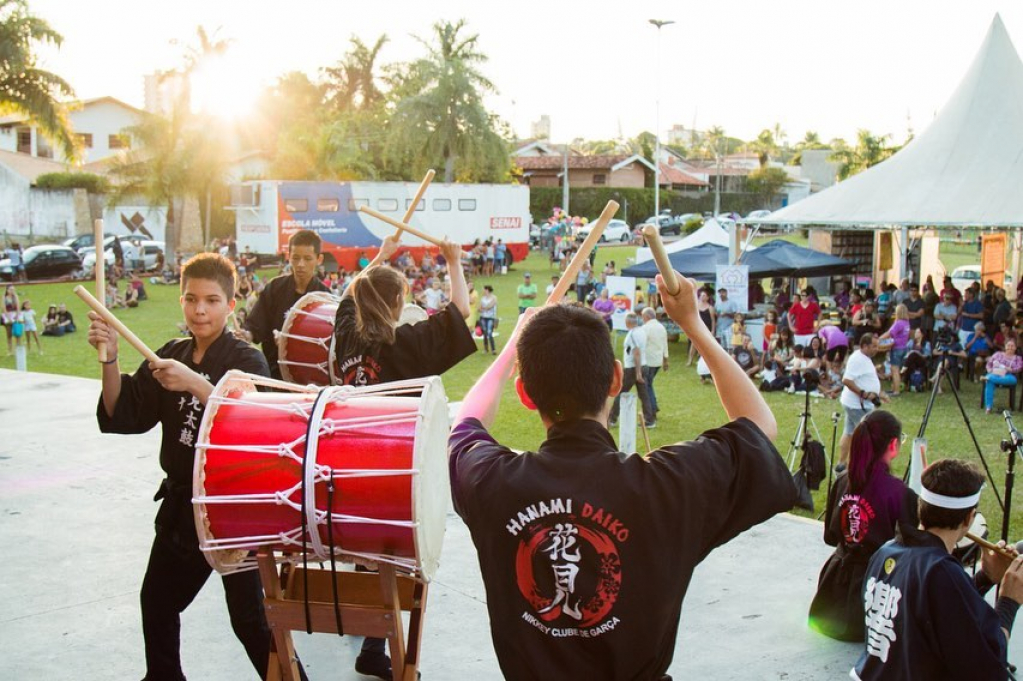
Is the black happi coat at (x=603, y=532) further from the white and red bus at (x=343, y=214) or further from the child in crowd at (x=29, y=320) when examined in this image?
the white and red bus at (x=343, y=214)

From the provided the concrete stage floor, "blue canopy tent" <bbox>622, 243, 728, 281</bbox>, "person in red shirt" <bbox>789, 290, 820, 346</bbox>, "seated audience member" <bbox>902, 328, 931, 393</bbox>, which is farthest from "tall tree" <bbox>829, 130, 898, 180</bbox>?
the concrete stage floor

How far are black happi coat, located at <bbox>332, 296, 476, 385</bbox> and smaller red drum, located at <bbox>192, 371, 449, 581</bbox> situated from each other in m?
1.37

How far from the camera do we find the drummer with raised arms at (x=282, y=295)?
661 centimetres

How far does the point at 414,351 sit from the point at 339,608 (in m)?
1.63

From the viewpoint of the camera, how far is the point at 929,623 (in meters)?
3.44

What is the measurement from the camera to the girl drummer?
5434 mm

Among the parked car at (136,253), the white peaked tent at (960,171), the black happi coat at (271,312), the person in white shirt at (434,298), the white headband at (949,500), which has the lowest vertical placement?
the white headband at (949,500)

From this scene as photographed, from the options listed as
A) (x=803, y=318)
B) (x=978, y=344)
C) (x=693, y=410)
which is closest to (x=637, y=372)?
(x=693, y=410)


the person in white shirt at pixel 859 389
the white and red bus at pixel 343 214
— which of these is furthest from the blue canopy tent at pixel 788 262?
the white and red bus at pixel 343 214

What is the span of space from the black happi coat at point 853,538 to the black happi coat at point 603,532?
322 centimetres

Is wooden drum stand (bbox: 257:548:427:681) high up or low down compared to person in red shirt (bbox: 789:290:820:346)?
down

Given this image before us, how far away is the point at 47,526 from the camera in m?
7.46

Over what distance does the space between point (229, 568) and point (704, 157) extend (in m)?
112

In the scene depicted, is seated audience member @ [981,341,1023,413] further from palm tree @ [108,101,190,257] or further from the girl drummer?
palm tree @ [108,101,190,257]
